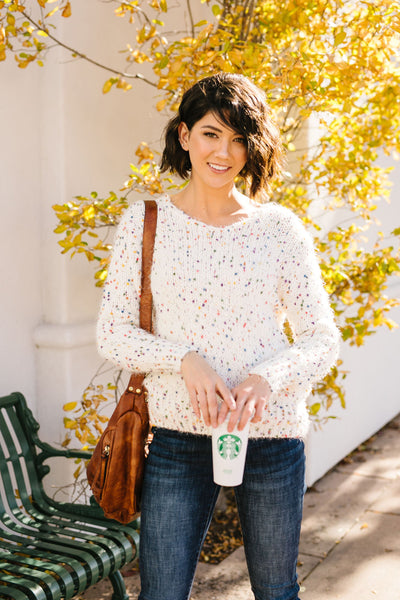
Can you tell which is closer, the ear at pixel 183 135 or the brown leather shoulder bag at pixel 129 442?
the brown leather shoulder bag at pixel 129 442

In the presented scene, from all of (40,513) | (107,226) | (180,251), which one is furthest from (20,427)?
(180,251)

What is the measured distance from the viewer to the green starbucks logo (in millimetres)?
1908

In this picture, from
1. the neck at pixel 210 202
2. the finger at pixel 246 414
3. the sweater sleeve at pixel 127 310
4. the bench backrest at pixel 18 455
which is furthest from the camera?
the bench backrest at pixel 18 455

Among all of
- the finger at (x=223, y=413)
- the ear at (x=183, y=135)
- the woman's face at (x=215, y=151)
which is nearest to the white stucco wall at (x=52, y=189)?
the ear at (x=183, y=135)

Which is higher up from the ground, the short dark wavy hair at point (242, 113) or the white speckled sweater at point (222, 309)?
the short dark wavy hair at point (242, 113)

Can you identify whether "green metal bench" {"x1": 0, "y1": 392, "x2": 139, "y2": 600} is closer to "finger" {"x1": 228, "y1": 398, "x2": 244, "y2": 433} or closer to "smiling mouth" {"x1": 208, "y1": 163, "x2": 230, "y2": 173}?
"finger" {"x1": 228, "y1": 398, "x2": 244, "y2": 433}

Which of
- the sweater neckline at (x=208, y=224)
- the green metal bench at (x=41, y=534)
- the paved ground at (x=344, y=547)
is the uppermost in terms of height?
the sweater neckline at (x=208, y=224)

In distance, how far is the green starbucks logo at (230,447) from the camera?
1.91 m

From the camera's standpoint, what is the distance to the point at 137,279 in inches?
83.4

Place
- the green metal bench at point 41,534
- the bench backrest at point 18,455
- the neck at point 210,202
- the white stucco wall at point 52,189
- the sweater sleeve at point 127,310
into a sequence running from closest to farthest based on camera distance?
1. the sweater sleeve at point 127,310
2. the neck at point 210,202
3. the green metal bench at point 41,534
4. the bench backrest at point 18,455
5. the white stucco wall at point 52,189

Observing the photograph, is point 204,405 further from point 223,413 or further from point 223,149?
point 223,149

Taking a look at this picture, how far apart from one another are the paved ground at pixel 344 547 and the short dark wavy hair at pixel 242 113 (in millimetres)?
2134

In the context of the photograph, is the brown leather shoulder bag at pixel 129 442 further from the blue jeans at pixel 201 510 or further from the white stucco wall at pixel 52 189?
the white stucco wall at pixel 52 189

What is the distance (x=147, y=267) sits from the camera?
213 cm
